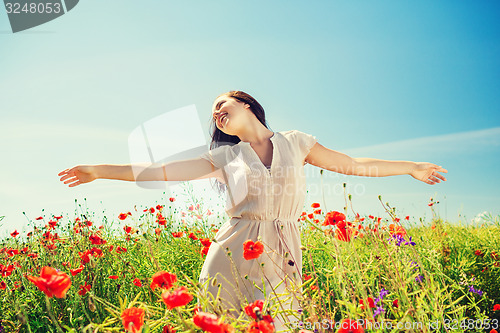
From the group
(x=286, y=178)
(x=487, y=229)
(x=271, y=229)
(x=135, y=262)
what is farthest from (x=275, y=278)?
(x=487, y=229)

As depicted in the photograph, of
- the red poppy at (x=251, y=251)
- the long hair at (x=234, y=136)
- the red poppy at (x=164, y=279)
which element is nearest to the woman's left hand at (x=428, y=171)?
the long hair at (x=234, y=136)

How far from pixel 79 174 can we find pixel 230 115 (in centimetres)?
109

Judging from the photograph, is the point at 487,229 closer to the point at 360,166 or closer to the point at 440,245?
the point at 440,245

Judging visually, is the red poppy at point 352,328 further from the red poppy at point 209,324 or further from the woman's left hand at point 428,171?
the woman's left hand at point 428,171

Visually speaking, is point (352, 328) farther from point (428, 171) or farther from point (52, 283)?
point (428, 171)

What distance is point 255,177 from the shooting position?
2.31 m

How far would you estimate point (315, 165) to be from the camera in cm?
270

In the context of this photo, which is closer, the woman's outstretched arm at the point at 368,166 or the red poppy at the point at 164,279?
the red poppy at the point at 164,279

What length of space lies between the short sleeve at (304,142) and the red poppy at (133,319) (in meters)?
1.71

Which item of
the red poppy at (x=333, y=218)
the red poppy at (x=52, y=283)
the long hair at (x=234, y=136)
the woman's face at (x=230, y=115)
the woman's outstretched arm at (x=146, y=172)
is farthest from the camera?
the long hair at (x=234, y=136)

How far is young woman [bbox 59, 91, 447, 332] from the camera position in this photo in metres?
2.12

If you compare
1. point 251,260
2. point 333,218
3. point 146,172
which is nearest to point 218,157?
point 146,172

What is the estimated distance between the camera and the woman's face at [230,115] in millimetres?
2617

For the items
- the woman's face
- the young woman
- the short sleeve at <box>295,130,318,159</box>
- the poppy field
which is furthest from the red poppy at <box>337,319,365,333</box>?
the woman's face
